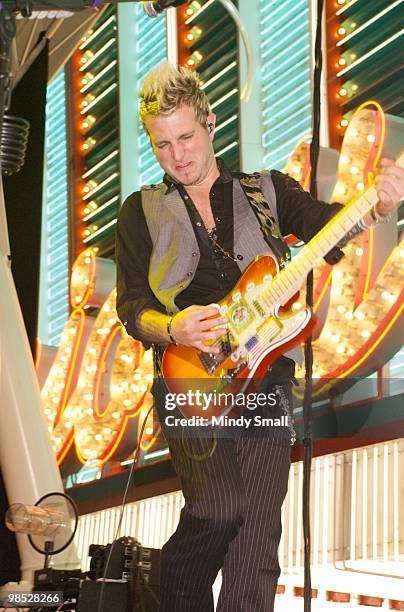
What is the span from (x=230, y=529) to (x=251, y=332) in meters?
0.43

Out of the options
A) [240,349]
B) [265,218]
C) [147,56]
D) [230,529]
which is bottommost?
[230,529]

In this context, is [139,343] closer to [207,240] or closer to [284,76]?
[284,76]

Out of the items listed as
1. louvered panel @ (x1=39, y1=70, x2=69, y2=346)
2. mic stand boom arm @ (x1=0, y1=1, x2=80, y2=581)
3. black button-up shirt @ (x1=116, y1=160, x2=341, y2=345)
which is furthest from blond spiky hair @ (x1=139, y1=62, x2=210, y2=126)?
louvered panel @ (x1=39, y1=70, x2=69, y2=346)

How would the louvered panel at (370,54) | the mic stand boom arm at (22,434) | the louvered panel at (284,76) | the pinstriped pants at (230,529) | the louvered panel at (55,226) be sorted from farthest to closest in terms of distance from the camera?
the louvered panel at (55,226)
the mic stand boom arm at (22,434)
the louvered panel at (284,76)
the louvered panel at (370,54)
the pinstriped pants at (230,529)

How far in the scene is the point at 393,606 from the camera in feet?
10.4

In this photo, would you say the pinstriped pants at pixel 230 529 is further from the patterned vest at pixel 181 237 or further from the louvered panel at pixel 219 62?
the louvered panel at pixel 219 62

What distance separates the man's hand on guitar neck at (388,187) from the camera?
82.0 inches

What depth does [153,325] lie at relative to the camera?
7.26 ft

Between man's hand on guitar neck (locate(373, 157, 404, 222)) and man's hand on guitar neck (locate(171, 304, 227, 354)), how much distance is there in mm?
400

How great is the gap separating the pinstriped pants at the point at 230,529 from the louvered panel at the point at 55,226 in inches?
175

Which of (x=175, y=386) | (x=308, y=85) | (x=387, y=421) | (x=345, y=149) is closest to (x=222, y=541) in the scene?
(x=175, y=386)

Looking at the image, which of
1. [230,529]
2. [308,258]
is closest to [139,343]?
[308,258]

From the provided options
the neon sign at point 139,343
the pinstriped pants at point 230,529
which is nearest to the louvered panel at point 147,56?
the neon sign at point 139,343

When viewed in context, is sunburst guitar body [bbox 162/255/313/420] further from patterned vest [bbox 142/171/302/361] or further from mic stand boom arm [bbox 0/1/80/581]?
mic stand boom arm [bbox 0/1/80/581]
